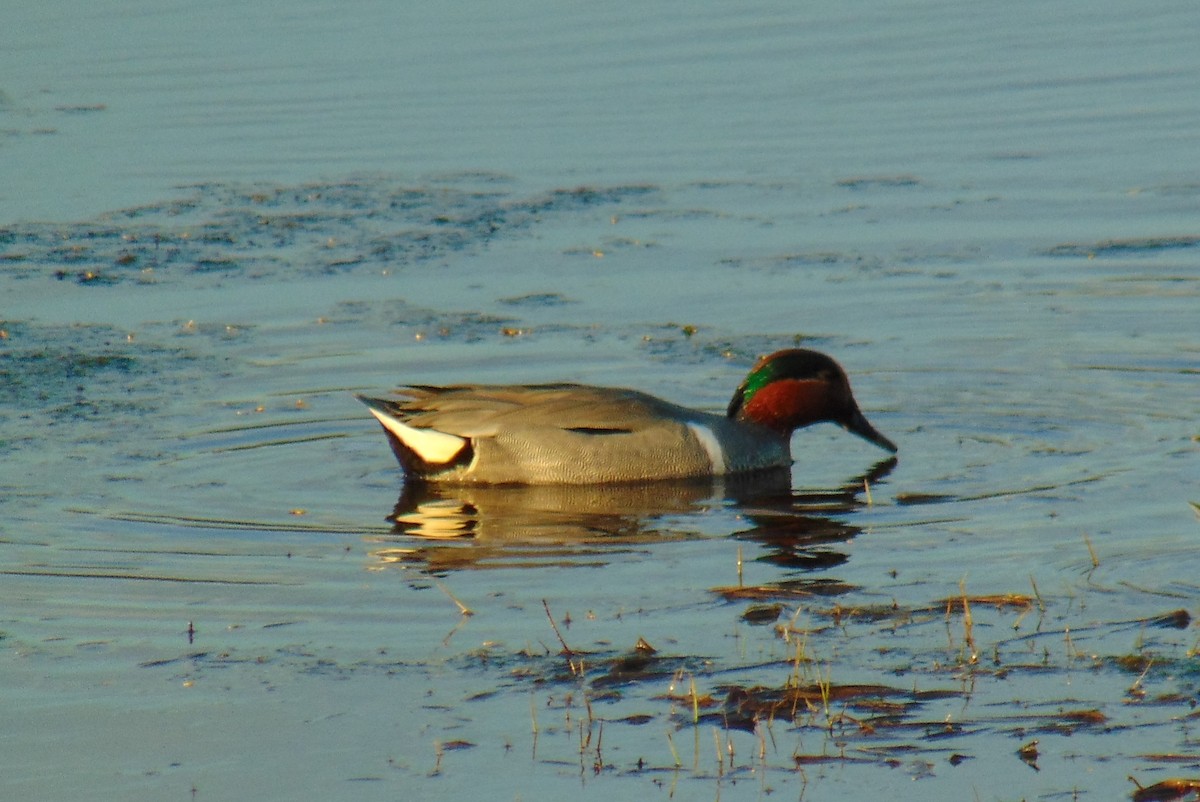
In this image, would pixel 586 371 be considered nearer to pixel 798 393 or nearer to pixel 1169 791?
pixel 798 393

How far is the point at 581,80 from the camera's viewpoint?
58.0ft

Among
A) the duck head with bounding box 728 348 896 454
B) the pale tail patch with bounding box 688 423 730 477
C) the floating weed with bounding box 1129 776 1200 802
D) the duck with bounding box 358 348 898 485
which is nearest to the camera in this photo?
the floating weed with bounding box 1129 776 1200 802

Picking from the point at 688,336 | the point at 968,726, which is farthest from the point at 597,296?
the point at 968,726

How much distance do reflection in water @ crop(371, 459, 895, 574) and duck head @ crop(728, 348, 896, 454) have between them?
15.1 inches

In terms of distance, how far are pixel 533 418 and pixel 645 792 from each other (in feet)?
14.8

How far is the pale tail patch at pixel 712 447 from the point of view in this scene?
958cm

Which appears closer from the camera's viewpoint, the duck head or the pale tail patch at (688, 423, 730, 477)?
the pale tail patch at (688, 423, 730, 477)

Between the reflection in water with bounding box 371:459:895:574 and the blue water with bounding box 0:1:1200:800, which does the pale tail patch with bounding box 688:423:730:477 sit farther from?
the blue water with bounding box 0:1:1200:800

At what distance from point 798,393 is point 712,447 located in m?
0.64

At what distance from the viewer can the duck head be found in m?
9.96

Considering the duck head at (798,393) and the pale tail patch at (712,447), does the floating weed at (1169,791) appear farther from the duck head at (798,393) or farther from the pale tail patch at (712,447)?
the duck head at (798,393)

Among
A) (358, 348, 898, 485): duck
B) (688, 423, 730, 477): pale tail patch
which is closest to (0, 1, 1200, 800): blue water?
(358, 348, 898, 485): duck

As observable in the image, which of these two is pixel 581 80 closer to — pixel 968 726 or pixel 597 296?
pixel 597 296

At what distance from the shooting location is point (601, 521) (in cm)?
865
